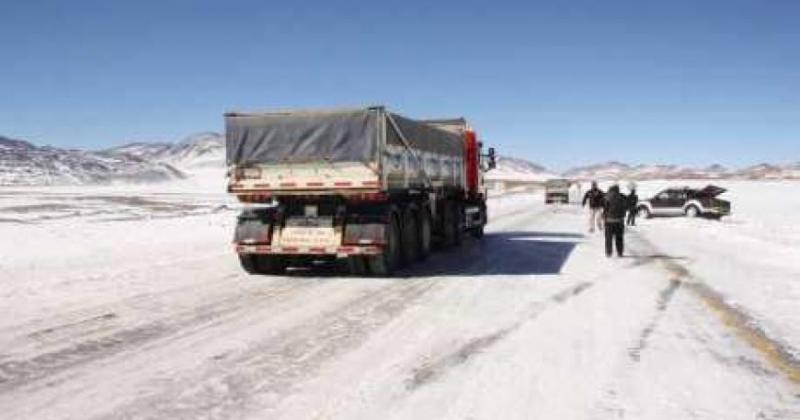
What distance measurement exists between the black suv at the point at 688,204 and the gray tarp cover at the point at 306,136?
27.7m

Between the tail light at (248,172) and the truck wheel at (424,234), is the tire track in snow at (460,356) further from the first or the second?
the truck wheel at (424,234)

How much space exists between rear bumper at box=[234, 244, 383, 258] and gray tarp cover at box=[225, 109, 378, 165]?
1459mm

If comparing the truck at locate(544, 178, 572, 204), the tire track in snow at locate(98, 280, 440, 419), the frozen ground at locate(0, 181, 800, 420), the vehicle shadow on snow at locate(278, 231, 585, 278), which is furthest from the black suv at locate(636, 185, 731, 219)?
the tire track in snow at locate(98, 280, 440, 419)

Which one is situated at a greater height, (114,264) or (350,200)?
(350,200)

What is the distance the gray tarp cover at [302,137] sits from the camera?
51.1 ft

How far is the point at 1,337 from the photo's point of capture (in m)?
9.51

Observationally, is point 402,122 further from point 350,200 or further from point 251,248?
point 251,248

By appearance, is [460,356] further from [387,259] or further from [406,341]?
[387,259]

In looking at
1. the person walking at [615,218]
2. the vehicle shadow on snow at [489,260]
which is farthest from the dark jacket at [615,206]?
the vehicle shadow on snow at [489,260]

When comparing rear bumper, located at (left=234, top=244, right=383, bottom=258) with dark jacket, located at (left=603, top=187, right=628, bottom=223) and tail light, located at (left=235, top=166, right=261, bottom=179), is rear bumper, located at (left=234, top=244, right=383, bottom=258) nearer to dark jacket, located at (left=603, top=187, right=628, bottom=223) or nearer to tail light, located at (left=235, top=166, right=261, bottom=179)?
tail light, located at (left=235, top=166, right=261, bottom=179)

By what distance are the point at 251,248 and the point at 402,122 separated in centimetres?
344

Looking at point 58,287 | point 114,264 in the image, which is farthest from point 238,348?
point 114,264

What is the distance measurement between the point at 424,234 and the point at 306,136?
406 cm

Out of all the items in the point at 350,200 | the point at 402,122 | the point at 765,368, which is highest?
the point at 402,122
